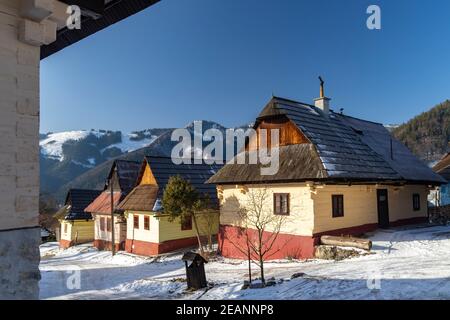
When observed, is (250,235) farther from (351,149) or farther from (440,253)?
(440,253)

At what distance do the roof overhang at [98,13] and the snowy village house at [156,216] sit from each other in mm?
16269

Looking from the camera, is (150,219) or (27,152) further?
(150,219)

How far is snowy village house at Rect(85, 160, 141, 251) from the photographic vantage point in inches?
1049

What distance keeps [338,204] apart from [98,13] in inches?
538

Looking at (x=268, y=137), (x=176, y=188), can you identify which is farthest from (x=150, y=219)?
(x=268, y=137)

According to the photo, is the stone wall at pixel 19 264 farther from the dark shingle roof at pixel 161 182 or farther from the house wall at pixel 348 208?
the dark shingle roof at pixel 161 182

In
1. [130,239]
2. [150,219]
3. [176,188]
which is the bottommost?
[130,239]

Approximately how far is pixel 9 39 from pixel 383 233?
16.7 meters

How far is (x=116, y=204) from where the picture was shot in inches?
1090

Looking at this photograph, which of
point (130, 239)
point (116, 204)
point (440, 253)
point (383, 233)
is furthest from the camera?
point (116, 204)

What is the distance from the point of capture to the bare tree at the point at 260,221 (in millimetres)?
16219
